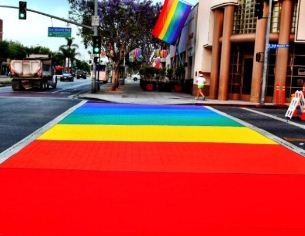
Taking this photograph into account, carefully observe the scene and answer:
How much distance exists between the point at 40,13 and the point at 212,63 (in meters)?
12.4

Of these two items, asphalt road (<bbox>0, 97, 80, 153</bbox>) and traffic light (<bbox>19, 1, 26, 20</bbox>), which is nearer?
asphalt road (<bbox>0, 97, 80, 153</bbox>)

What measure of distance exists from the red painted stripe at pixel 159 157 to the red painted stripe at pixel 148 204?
568 millimetres

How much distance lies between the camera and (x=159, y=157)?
9.63 meters

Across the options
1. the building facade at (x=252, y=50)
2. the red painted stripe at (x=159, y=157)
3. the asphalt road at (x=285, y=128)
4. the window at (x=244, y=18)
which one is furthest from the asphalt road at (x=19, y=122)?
the window at (x=244, y=18)

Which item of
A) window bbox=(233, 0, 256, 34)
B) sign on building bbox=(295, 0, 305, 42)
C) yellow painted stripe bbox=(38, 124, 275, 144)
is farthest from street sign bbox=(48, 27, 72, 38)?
yellow painted stripe bbox=(38, 124, 275, 144)

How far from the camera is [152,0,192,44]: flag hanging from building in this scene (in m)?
39.5

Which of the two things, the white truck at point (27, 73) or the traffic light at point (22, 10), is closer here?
the traffic light at point (22, 10)

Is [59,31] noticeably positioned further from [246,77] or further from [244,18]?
[246,77]

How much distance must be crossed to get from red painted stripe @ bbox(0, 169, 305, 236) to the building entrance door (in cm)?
2328

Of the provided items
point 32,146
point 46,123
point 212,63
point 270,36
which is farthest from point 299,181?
point 212,63

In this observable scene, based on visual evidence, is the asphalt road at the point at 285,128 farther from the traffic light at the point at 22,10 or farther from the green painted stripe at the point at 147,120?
the traffic light at the point at 22,10

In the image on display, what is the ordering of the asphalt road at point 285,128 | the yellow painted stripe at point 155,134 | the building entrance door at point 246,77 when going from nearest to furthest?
the yellow painted stripe at point 155,134, the asphalt road at point 285,128, the building entrance door at point 246,77

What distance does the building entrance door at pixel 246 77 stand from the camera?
101 feet

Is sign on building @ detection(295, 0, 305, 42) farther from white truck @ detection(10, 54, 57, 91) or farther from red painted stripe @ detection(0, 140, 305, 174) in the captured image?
white truck @ detection(10, 54, 57, 91)
